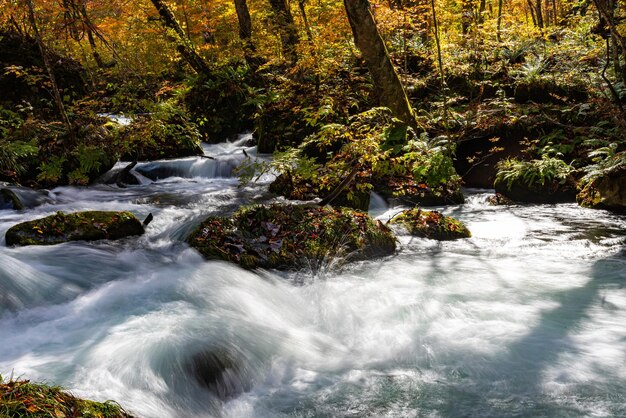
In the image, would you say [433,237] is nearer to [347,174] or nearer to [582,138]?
[347,174]

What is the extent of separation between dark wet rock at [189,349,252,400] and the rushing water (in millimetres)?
19

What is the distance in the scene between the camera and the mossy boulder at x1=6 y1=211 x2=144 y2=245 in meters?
5.65

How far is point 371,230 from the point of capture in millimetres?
5879

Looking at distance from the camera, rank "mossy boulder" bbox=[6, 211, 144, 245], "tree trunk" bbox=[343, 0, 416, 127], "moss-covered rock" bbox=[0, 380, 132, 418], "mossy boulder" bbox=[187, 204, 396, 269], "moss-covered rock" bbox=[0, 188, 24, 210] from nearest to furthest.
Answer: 1. "moss-covered rock" bbox=[0, 380, 132, 418]
2. "mossy boulder" bbox=[187, 204, 396, 269]
3. "mossy boulder" bbox=[6, 211, 144, 245]
4. "moss-covered rock" bbox=[0, 188, 24, 210]
5. "tree trunk" bbox=[343, 0, 416, 127]

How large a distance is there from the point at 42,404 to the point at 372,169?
5400mm

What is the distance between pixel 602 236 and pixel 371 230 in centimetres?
324

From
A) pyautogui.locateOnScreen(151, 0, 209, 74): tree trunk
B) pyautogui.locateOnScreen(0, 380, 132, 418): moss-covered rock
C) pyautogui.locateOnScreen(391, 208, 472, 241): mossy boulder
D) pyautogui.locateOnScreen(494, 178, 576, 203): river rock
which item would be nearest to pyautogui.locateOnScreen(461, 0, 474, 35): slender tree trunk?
pyautogui.locateOnScreen(494, 178, 576, 203): river rock

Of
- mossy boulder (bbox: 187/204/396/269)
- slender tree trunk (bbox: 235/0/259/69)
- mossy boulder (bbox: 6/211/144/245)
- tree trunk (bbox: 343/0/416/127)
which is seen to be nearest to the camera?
mossy boulder (bbox: 187/204/396/269)

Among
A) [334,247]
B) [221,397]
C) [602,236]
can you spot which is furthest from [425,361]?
[602,236]

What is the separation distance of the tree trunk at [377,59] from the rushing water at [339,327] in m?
3.94

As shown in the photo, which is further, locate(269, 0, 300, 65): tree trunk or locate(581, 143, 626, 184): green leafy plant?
locate(269, 0, 300, 65): tree trunk

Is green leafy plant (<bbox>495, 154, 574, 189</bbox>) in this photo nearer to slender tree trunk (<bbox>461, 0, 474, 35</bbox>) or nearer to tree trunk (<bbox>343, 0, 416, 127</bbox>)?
tree trunk (<bbox>343, 0, 416, 127</bbox>)

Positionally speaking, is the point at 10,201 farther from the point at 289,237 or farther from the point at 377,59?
the point at 377,59

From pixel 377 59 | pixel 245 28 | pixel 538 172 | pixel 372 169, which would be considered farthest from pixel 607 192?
pixel 245 28
